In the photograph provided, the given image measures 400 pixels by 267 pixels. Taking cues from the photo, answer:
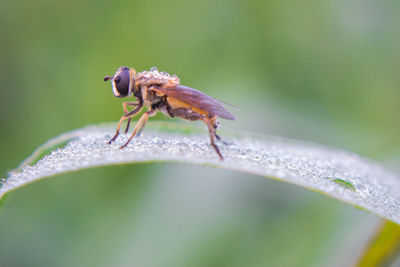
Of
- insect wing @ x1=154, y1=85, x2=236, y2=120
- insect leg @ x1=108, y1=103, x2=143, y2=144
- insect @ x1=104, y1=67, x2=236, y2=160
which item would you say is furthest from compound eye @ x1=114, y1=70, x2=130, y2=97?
insect wing @ x1=154, y1=85, x2=236, y2=120

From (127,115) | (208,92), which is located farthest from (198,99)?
(208,92)

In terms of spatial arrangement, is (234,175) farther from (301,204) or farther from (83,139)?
(83,139)

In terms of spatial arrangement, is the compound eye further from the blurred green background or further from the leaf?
the blurred green background

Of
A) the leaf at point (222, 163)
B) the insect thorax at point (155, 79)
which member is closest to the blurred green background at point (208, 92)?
the leaf at point (222, 163)

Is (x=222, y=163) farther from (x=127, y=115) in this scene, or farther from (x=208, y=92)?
(x=208, y=92)

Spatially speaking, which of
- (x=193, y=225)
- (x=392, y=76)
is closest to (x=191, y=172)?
(x=193, y=225)

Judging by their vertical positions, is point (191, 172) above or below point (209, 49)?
below
